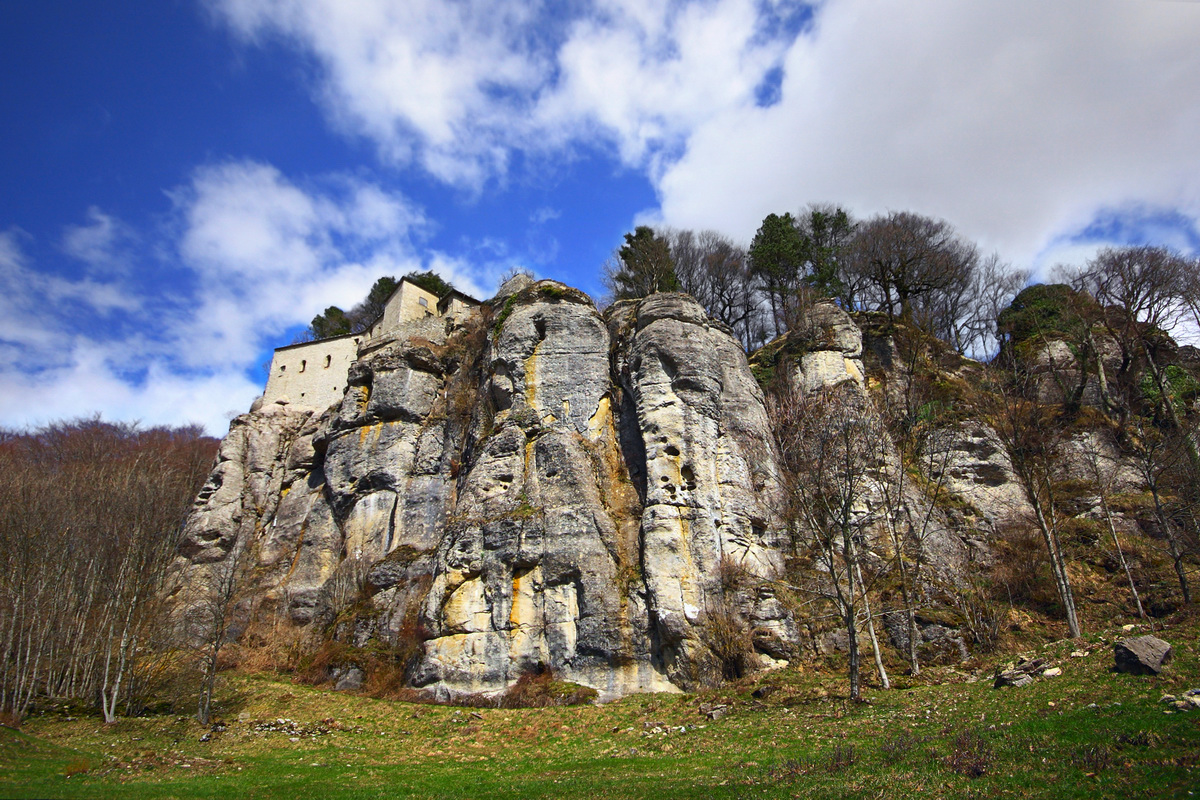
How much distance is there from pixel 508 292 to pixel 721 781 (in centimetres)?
2821

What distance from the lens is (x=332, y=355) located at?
43750 mm

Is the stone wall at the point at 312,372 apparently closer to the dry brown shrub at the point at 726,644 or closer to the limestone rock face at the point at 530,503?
the limestone rock face at the point at 530,503

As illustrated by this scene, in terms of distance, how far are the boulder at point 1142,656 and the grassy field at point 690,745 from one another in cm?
31

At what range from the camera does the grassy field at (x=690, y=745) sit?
9812 mm

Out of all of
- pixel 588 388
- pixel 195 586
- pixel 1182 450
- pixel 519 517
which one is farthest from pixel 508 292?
pixel 1182 450

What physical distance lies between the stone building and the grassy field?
23.5m

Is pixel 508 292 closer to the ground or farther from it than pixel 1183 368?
farther from it

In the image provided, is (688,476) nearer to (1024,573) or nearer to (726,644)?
(726,644)

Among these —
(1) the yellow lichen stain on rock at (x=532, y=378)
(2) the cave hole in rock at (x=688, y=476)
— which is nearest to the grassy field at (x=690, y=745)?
(2) the cave hole in rock at (x=688, y=476)

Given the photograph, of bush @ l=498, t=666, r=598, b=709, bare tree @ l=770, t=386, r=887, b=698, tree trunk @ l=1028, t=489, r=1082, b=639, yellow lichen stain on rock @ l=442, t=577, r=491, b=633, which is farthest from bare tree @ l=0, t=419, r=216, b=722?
tree trunk @ l=1028, t=489, r=1082, b=639

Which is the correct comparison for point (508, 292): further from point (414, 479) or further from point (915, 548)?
point (915, 548)

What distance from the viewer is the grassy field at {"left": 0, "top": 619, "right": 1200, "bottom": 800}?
981cm

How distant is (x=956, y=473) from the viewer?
28.8m

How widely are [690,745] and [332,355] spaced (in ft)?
121
